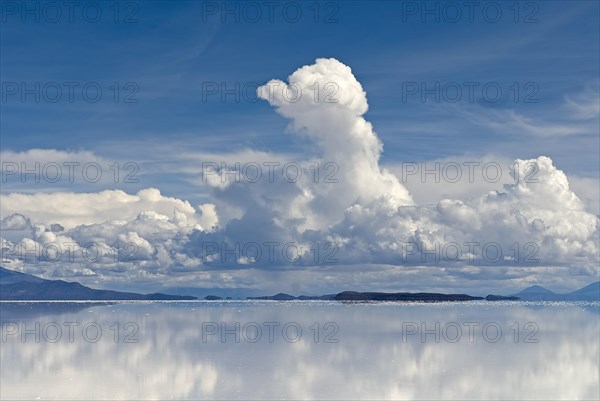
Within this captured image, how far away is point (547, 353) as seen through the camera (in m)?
72.2

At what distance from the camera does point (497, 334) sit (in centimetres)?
9681

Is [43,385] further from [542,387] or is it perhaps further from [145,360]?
[542,387]

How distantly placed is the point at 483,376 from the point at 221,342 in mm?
38288

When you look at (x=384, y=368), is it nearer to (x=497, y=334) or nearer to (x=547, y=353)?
(x=547, y=353)

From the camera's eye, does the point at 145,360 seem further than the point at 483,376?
Yes

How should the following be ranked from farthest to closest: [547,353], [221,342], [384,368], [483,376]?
[221,342], [547,353], [384,368], [483,376]

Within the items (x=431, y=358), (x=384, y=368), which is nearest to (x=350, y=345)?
(x=431, y=358)

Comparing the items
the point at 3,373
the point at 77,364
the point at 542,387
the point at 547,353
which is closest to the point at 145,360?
the point at 77,364

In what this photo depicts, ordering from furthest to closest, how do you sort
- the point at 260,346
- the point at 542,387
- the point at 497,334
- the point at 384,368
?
the point at 497,334 < the point at 260,346 < the point at 384,368 < the point at 542,387

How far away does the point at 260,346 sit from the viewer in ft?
256

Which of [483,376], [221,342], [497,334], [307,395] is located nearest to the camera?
[307,395]

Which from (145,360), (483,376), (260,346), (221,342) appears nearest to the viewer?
(483,376)

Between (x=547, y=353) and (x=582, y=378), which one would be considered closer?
(x=582, y=378)

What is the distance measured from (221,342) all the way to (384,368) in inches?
1180
